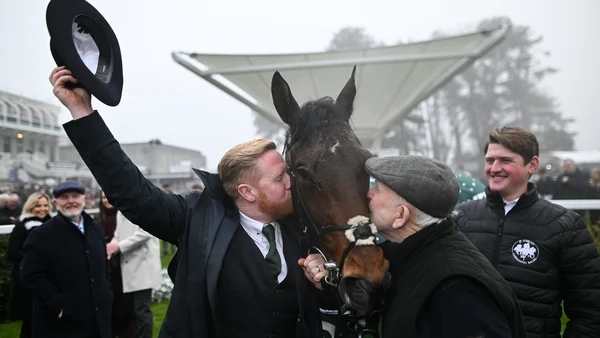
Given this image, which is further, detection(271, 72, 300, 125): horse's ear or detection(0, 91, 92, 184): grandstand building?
detection(0, 91, 92, 184): grandstand building

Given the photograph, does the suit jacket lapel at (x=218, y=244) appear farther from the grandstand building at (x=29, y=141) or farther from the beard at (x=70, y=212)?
the grandstand building at (x=29, y=141)

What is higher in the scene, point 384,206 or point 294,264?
point 384,206

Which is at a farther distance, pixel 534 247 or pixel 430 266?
pixel 534 247

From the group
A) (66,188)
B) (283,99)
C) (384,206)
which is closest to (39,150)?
(66,188)

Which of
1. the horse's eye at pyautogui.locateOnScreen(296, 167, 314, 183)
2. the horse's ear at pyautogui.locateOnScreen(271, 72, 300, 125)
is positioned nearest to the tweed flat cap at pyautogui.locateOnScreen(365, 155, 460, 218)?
the horse's eye at pyautogui.locateOnScreen(296, 167, 314, 183)

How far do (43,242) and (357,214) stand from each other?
303cm

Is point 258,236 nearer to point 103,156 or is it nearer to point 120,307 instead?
point 103,156

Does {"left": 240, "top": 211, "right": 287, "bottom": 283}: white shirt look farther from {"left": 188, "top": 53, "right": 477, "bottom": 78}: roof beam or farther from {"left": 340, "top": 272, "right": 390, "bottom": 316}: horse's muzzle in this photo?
{"left": 188, "top": 53, "right": 477, "bottom": 78}: roof beam

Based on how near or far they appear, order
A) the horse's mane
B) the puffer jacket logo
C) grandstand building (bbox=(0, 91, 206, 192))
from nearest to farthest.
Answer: the horse's mane, the puffer jacket logo, grandstand building (bbox=(0, 91, 206, 192))

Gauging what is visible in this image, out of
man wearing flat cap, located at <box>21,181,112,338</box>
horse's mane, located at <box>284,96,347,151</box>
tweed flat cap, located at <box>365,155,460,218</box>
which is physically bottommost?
man wearing flat cap, located at <box>21,181,112,338</box>

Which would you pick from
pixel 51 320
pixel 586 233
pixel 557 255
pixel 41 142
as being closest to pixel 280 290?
pixel 557 255

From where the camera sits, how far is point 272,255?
193 cm

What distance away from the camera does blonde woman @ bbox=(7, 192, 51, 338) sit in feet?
13.3

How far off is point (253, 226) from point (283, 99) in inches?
30.2
